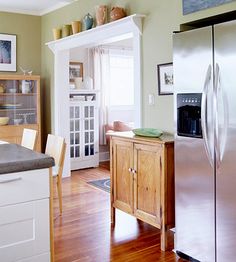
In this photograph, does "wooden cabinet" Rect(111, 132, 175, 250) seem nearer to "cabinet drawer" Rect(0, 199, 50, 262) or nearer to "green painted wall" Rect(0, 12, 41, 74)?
"cabinet drawer" Rect(0, 199, 50, 262)

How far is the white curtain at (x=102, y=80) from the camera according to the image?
6.93 metres

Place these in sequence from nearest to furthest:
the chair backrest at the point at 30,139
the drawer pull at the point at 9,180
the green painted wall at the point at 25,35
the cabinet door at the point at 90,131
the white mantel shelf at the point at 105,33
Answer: the drawer pull at the point at 9,180, the white mantel shelf at the point at 105,33, the chair backrest at the point at 30,139, the green painted wall at the point at 25,35, the cabinet door at the point at 90,131

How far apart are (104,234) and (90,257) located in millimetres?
496

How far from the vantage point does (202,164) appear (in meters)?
2.60

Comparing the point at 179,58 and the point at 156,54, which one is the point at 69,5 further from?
the point at 179,58

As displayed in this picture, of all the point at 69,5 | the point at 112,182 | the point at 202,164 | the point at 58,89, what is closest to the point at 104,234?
the point at 112,182

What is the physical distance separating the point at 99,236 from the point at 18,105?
306cm

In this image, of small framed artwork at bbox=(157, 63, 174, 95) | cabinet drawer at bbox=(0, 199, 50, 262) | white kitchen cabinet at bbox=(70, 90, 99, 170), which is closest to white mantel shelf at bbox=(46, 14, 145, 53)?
small framed artwork at bbox=(157, 63, 174, 95)

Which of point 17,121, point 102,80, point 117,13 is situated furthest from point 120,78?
point 117,13

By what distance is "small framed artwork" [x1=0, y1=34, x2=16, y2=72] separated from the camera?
5719mm

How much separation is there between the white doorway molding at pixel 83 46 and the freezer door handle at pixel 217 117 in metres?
1.49

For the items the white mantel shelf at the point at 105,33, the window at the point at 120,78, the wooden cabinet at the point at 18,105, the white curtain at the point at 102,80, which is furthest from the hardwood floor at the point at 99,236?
the window at the point at 120,78

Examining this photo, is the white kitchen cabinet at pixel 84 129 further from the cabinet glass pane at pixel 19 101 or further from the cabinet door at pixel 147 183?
the cabinet door at pixel 147 183

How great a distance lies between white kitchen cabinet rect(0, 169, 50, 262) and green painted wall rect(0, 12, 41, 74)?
423cm
